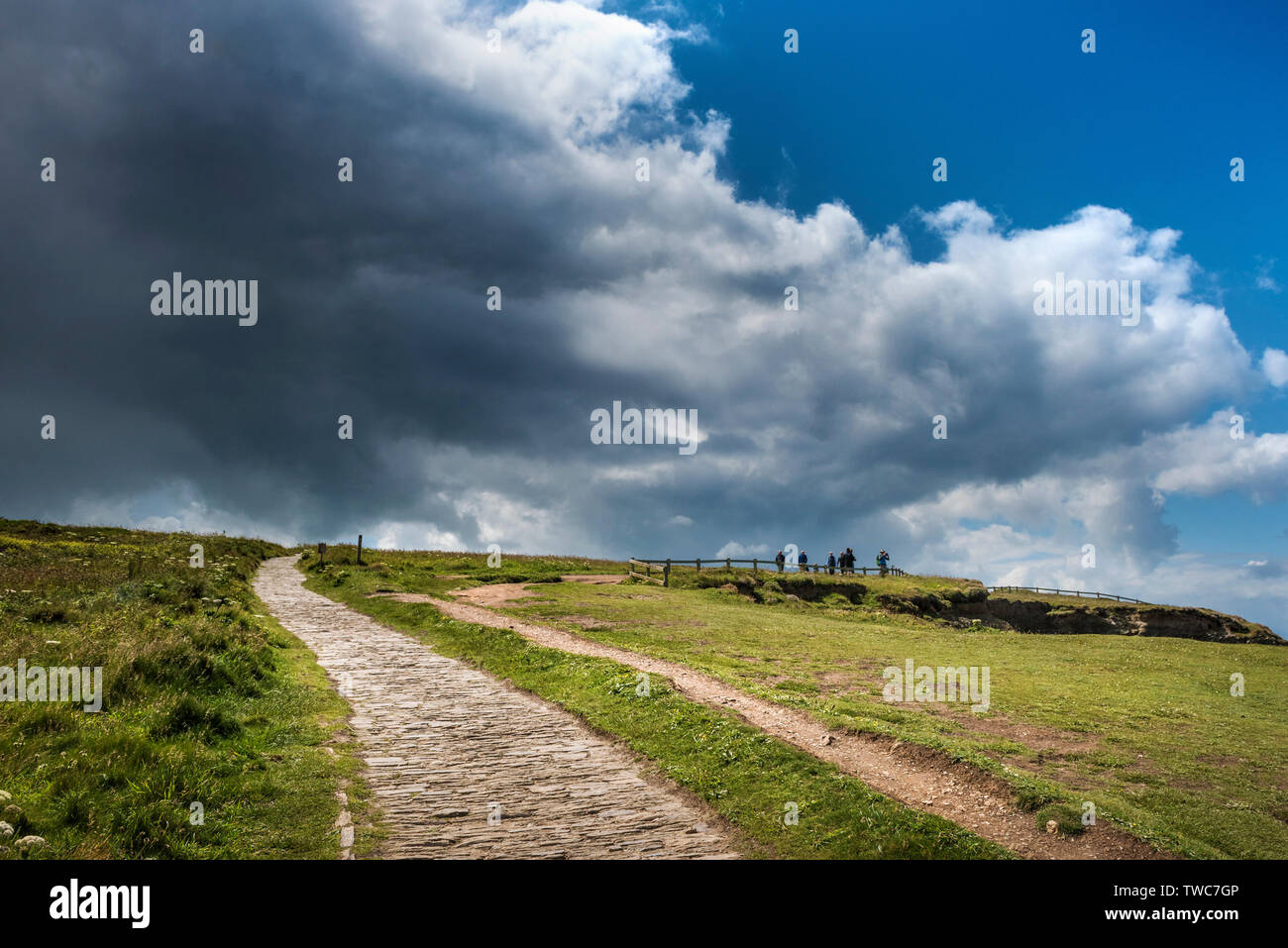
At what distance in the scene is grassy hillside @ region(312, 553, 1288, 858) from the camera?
37.7ft

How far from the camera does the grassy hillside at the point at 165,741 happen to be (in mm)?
8109

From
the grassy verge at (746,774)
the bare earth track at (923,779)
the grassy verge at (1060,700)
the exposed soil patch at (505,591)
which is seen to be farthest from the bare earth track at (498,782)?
the exposed soil patch at (505,591)

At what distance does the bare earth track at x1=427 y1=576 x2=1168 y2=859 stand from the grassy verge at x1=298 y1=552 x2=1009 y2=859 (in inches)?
26.4

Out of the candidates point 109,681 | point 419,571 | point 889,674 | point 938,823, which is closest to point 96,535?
point 419,571

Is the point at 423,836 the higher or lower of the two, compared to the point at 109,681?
lower

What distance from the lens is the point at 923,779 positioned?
39.1ft

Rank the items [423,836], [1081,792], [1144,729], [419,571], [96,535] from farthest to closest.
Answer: [96,535]
[419,571]
[1144,729]
[1081,792]
[423,836]

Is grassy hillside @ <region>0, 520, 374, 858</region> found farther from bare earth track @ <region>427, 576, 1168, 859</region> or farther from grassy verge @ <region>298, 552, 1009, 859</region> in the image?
bare earth track @ <region>427, 576, 1168, 859</region>

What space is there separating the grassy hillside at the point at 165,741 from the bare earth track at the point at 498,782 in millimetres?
853

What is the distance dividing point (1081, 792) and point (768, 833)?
18.8ft

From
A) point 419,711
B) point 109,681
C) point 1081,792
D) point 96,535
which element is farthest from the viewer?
point 96,535

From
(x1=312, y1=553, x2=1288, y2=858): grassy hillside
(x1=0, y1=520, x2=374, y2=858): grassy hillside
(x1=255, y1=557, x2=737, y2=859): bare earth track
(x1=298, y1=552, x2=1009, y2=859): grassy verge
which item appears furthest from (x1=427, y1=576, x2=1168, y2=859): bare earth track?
(x1=0, y1=520, x2=374, y2=858): grassy hillside
